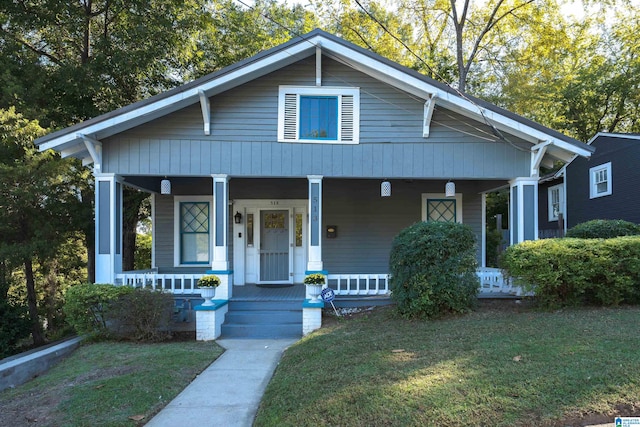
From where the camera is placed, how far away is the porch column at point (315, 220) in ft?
26.4

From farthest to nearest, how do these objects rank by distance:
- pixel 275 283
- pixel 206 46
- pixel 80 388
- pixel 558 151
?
pixel 206 46 < pixel 275 283 < pixel 558 151 < pixel 80 388

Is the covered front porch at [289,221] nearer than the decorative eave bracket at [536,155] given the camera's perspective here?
No

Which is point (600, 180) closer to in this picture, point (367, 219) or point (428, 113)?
point (367, 219)

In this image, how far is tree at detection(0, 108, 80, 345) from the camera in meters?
9.15

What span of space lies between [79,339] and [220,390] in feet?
12.7

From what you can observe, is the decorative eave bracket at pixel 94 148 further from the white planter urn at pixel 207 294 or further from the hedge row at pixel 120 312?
the white planter urn at pixel 207 294

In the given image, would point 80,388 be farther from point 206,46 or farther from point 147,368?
point 206,46

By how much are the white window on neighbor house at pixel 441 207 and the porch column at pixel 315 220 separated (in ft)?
11.6

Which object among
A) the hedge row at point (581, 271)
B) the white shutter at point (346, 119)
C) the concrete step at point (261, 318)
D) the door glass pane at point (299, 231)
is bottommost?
the concrete step at point (261, 318)

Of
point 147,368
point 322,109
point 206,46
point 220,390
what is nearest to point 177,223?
point 322,109

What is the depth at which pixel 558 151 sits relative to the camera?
8.46 metres

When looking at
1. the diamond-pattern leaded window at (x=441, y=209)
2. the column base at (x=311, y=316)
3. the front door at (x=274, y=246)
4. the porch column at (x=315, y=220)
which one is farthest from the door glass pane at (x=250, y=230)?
the diamond-pattern leaded window at (x=441, y=209)

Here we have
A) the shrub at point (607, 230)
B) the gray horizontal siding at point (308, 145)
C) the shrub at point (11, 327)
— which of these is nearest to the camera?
the gray horizontal siding at point (308, 145)

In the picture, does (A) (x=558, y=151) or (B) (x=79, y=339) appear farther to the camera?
(A) (x=558, y=151)
